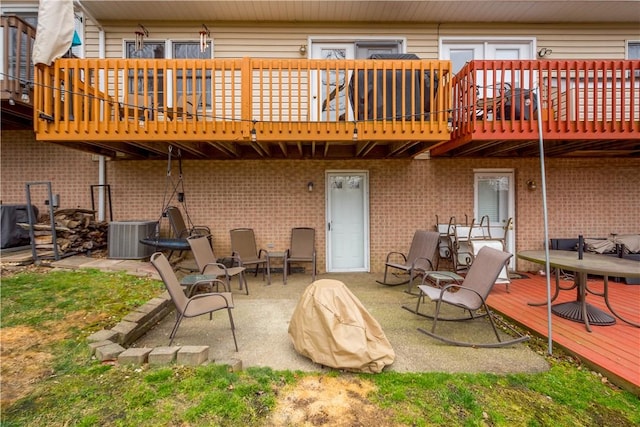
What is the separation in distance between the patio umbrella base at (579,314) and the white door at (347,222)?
3476 millimetres

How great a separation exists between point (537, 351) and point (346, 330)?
2136 millimetres

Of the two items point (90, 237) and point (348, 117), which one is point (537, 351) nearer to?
point (348, 117)

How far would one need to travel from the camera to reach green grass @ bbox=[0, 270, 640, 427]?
2049 mm

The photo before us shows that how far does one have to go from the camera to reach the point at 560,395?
2367 mm

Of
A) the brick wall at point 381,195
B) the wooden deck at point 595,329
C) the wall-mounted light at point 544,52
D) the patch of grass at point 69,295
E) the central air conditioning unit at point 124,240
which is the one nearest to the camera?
the wooden deck at point 595,329

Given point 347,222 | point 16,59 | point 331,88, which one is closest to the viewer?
point 16,59

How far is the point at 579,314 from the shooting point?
3688 millimetres

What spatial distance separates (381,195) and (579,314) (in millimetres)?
3756

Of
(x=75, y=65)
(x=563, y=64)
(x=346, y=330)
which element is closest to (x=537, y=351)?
(x=346, y=330)

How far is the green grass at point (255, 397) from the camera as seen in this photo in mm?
2049

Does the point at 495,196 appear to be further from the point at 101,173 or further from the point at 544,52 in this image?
the point at 101,173

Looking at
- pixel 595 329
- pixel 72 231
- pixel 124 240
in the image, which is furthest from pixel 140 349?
pixel 595 329

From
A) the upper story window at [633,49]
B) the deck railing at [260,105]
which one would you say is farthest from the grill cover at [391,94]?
the upper story window at [633,49]

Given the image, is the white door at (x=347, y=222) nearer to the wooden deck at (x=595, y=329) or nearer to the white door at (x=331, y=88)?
the white door at (x=331, y=88)
